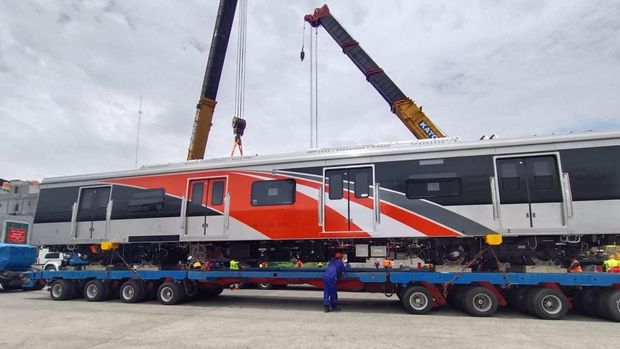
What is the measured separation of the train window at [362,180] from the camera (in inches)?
388

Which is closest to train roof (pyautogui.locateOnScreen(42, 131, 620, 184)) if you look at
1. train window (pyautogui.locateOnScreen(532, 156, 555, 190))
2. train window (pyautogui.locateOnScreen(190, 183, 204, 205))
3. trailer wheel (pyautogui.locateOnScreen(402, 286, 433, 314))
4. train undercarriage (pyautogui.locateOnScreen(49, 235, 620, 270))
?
train window (pyautogui.locateOnScreen(532, 156, 555, 190))

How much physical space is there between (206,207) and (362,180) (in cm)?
454

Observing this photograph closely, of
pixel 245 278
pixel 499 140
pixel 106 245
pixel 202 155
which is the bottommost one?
pixel 245 278

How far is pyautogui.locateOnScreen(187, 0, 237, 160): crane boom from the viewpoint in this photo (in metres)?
17.7

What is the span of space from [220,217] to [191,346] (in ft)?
15.7

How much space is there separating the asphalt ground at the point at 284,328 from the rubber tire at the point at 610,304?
0.35 metres

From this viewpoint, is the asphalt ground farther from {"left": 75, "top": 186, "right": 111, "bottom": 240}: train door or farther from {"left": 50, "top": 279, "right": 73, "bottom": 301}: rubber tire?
{"left": 75, "top": 186, "right": 111, "bottom": 240}: train door

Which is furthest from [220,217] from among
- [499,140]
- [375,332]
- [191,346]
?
[499,140]

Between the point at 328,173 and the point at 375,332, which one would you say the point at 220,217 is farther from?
the point at 375,332

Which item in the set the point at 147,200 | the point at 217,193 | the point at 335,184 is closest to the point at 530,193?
the point at 335,184

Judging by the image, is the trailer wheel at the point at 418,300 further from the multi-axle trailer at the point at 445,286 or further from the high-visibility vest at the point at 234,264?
the high-visibility vest at the point at 234,264

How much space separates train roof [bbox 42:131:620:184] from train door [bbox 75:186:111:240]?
51cm

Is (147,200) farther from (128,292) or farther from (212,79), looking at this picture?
(212,79)

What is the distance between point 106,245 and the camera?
12.1 metres
